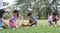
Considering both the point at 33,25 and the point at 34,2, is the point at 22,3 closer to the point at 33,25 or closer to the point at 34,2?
the point at 34,2

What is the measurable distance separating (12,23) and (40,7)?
8.85 meters

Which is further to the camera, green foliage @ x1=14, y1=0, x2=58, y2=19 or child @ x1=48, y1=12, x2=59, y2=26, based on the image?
green foliage @ x1=14, y1=0, x2=58, y2=19

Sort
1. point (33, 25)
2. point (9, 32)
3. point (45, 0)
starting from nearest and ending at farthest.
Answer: point (9, 32) → point (33, 25) → point (45, 0)

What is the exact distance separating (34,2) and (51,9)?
1.28m

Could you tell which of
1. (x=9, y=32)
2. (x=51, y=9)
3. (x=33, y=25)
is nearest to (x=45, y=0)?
(x=51, y=9)

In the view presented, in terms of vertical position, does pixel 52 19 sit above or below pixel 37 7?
above

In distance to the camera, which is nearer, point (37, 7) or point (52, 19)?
point (52, 19)

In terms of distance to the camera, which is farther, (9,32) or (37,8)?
(37,8)

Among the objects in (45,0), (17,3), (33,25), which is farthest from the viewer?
(17,3)

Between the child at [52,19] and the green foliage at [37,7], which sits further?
the green foliage at [37,7]

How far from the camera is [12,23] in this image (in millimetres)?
6543

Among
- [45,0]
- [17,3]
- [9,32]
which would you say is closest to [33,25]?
[9,32]

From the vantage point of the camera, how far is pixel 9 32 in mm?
5090

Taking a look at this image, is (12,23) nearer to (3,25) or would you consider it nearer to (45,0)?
(3,25)
